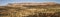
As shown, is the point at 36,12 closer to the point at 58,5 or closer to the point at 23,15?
the point at 23,15

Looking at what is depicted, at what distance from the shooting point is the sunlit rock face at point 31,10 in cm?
108

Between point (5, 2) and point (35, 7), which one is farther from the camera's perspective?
point (5, 2)

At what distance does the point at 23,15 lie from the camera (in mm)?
1124

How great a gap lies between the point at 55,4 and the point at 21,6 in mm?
383

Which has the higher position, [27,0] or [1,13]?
[27,0]

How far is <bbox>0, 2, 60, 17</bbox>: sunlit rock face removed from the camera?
108 cm

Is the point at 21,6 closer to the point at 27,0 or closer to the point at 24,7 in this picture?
the point at 24,7

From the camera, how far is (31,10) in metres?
1.10

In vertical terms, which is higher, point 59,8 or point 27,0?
point 27,0

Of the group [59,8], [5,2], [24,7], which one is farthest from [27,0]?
[59,8]

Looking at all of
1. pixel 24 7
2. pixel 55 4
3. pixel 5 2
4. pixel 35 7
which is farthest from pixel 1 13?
pixel 55 4

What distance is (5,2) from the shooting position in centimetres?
124

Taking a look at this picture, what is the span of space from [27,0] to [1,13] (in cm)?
35

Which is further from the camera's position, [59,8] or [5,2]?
[5,2]
